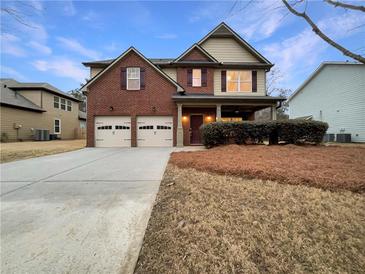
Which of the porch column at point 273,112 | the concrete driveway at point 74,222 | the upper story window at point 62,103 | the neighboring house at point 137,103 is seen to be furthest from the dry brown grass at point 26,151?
the porch column at point 273,112

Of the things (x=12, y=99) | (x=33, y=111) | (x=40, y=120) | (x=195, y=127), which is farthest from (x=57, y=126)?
(x=195, y=127)

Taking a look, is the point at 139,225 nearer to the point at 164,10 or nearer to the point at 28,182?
the point at 28,182

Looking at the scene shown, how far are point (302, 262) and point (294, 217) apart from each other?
34.0 inches

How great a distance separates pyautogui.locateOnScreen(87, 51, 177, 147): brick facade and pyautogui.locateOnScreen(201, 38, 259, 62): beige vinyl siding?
5.17 meters

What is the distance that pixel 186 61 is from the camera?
48.7 ft

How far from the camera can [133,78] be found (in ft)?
44.8

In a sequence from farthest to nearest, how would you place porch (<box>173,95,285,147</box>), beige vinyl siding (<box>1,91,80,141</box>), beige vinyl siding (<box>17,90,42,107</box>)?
1. beige vinyl siding (<box>17,90,42,107</box>)
2. beige vinyl siding (<box>1,91,80,141</box>)
3. porch (<box>173,95,285,147</box>)

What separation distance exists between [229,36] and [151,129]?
1000 cm

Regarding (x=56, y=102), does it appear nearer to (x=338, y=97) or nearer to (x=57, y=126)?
(x=57, y=126)

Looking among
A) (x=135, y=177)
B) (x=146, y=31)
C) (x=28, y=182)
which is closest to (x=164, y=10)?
(x=146, y=31)

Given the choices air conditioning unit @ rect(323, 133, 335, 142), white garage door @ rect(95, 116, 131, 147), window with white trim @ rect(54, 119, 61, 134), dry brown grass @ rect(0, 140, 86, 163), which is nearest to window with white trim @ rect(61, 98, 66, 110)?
window with white trim @ rect(54, 119, 61, 134)

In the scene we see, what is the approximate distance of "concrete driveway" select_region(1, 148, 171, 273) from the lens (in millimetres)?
2088

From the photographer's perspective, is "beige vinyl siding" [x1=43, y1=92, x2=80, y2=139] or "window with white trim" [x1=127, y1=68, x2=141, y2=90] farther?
"beige vinyl siding" [x1=43, y1=92, x2=80, y2=139]

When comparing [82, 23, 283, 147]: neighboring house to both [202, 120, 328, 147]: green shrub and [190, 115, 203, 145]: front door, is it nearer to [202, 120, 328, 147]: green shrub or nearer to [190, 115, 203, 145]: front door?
[190, 115, 203, 145]: front door
